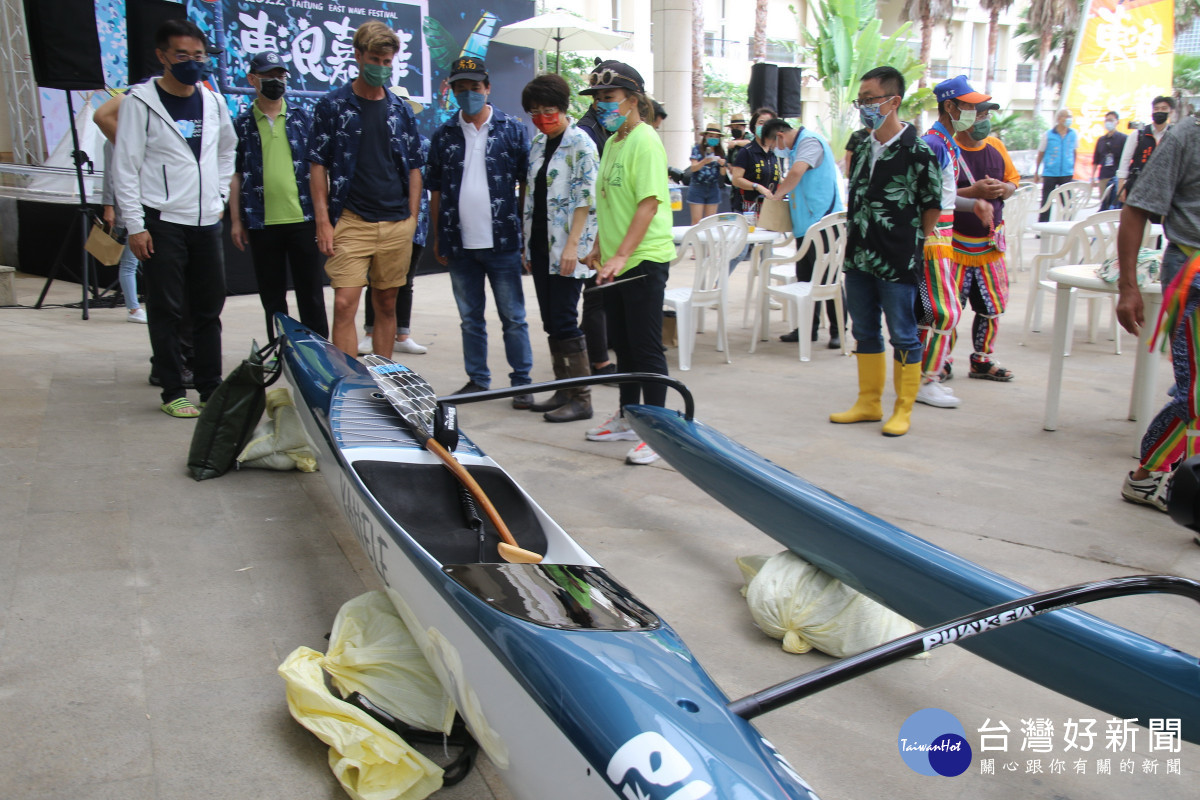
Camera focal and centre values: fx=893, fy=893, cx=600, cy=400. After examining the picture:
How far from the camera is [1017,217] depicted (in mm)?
9562

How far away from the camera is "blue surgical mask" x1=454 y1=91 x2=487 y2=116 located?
188 inches

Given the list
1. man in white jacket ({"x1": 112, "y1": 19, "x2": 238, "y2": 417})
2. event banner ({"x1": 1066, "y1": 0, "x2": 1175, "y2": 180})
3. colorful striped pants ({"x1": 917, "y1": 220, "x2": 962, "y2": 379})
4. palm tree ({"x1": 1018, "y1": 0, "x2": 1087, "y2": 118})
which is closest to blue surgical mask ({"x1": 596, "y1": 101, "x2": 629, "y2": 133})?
colorful striped pants ({"x1": 917, "y1": 220, "x2": 962, "y2": 379})

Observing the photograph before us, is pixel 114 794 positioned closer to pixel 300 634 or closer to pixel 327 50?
pixel 300 634

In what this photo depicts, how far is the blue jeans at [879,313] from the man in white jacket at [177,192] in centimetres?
333

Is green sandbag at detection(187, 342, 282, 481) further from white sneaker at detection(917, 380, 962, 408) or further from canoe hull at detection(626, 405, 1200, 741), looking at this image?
white sneaker at detection(917, 380, 962, 408)

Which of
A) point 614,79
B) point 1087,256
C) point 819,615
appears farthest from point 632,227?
point 1087,256

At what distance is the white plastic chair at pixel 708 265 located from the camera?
6.04 m

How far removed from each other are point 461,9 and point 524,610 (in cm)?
1029

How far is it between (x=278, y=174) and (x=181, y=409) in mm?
1433

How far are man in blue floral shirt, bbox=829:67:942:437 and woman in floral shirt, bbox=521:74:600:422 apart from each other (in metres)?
1.38

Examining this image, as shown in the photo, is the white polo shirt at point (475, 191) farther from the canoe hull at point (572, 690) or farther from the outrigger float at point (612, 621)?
the canoe hull at point (572, 690)

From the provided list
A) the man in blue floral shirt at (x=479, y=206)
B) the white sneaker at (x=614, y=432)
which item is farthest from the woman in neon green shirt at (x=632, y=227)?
the man in blue floral shirt at (x=479, y=206)

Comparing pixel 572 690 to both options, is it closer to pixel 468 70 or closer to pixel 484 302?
pixel 484 302

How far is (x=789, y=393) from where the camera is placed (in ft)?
18.1
